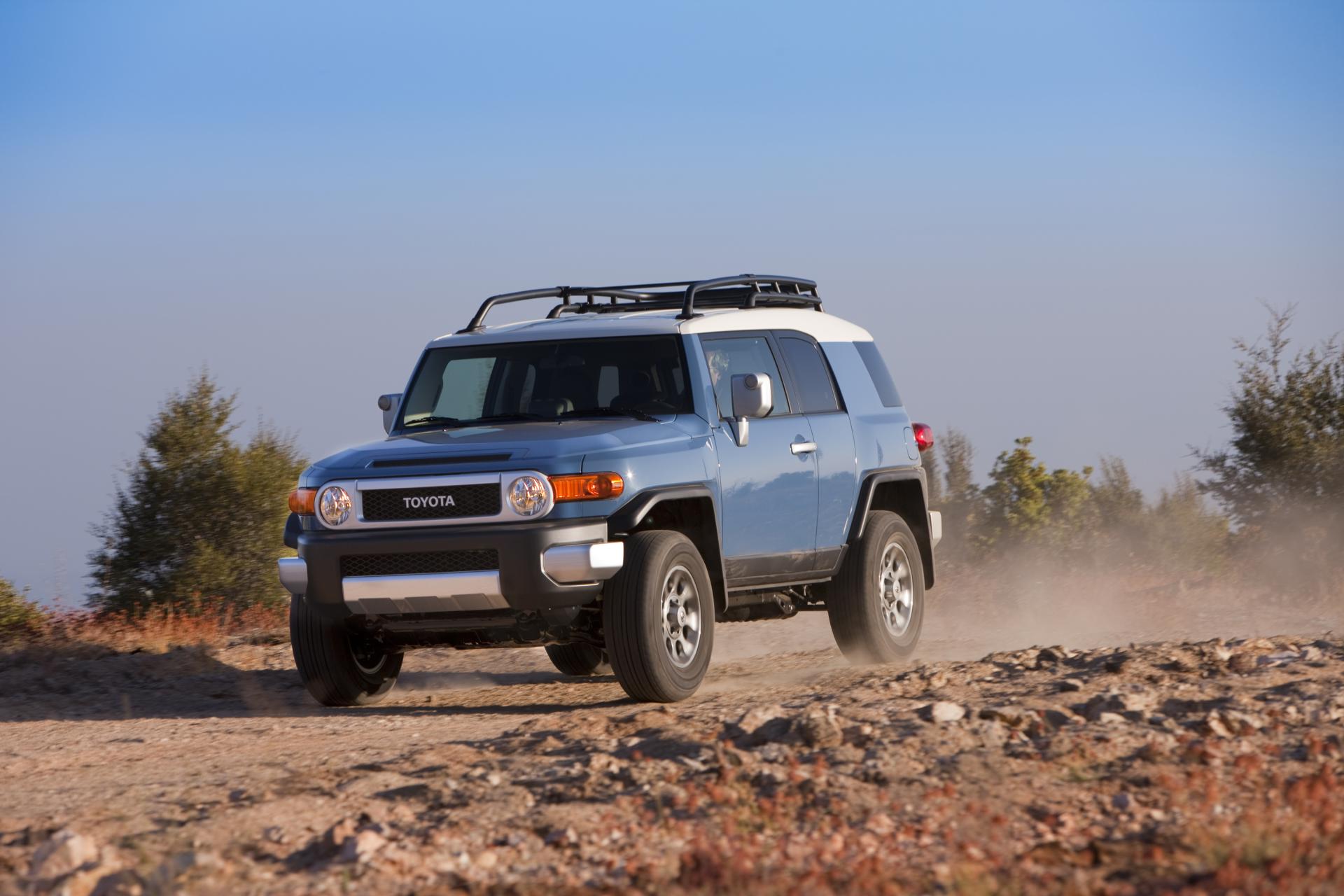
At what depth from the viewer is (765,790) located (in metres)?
5.80

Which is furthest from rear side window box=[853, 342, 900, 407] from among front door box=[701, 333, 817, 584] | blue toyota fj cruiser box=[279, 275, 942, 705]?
front door box=[701, 333, 817, 584]

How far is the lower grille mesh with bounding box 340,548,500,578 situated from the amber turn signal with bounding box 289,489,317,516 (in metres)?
0.37

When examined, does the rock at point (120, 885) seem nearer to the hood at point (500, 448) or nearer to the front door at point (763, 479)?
the hood at point (500, 448)

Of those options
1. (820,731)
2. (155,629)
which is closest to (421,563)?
(820,731)

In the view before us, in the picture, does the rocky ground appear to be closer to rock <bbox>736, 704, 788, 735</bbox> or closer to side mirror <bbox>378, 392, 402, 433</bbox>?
rock <bbox>736, 704, 788, 735</bbox>

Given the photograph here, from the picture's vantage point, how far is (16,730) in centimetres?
914

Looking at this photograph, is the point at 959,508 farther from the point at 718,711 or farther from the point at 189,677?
the point at 718,711

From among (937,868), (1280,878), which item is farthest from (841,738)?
(1280,878)

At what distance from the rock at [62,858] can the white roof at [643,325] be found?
4.65 m

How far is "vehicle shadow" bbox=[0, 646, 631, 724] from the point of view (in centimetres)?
947

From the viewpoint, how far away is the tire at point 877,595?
10.0 metres

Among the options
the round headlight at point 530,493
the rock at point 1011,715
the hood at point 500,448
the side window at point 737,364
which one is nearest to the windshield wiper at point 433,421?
the hood at point 500,448

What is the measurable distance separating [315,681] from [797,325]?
12.2ft

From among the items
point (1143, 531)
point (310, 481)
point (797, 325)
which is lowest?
point (1143, 531)
